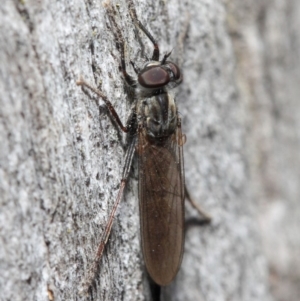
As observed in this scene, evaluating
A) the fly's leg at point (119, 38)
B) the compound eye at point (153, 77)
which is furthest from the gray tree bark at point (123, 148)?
the compound eye at point (153, 77)

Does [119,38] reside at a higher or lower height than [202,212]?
higher

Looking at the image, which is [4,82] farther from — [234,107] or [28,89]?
[234,107]

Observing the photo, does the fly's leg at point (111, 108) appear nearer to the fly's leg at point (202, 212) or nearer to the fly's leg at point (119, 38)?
the fly's leg at point (119, 38)

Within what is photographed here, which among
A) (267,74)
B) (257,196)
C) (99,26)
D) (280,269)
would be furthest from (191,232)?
(99,26)

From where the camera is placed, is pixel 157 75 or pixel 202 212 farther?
pixel 202 212

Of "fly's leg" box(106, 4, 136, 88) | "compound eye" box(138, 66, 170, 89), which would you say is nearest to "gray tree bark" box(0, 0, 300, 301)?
"fly's leg" box(106, 4, 136, 88)

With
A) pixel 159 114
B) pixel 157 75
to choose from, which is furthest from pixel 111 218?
pixel 157 75

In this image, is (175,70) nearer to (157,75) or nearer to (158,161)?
(157,75)
